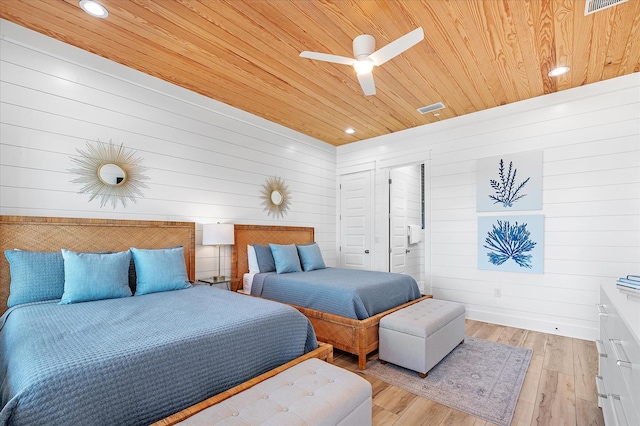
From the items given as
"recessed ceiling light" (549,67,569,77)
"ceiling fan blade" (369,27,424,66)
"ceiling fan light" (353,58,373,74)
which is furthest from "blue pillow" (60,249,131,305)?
"recessed ceiling light" (549,67,569,77)

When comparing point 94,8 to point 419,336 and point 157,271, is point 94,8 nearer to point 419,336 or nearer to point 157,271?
point 157,271

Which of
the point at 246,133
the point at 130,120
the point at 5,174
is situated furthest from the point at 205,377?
the point at 246,133

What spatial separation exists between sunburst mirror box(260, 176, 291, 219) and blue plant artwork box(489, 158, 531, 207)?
9.69ft

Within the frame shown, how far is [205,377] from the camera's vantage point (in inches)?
61.6

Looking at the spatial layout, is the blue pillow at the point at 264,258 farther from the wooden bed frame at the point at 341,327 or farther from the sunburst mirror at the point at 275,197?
the sunburst mirror at the point at 275,197

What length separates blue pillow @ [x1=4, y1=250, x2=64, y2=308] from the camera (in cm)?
224

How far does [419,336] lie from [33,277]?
122 inches

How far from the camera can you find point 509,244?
387 centimetres

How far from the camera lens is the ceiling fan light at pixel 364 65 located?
8.13 ft

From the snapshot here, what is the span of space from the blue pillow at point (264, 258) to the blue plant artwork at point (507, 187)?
307 centimetres

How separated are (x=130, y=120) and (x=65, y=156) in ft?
2.32

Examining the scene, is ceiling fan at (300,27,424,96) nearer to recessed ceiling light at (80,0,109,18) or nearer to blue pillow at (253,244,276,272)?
recessed ceiling light at (80,0,109,18)

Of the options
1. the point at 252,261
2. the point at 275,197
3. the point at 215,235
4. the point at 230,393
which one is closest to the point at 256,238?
the point at 252,261

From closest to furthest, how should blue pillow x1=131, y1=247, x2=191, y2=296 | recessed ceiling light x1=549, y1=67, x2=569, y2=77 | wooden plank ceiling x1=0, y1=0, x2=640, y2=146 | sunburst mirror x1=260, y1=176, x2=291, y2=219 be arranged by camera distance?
1. wooden plank ceiling x1=0, y1=0, x2=640, y2=146
2. blue pillow x1=131, y1=247, x2=191, y2=296
3. recessed ceiling light x1=549, y1=67, x2=569, y2=77
4. sunburst mirror x1=260, y1=176, x2=291, y2=219
